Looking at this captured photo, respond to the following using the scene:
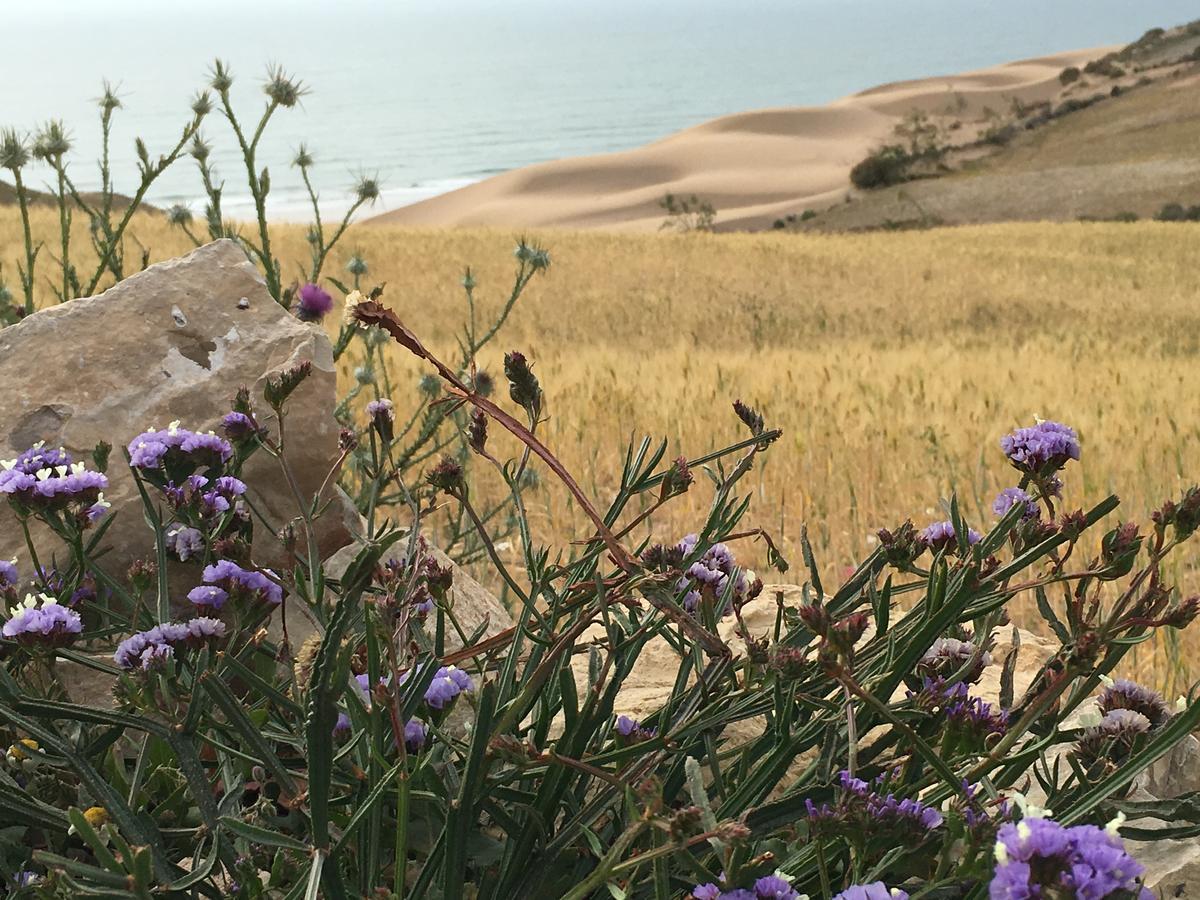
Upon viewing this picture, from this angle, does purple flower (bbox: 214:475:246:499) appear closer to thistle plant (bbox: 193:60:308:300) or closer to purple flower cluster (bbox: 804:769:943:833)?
purple flower cluster (bbox: 804:769:943:833)

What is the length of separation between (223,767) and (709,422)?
3749 mm

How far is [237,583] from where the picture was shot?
4.53ft

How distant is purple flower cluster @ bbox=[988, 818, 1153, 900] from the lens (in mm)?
720

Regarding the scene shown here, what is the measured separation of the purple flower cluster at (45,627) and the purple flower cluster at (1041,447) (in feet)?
3.68

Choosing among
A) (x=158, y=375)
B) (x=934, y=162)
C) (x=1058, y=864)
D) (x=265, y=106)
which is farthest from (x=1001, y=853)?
(x=934, y=162)

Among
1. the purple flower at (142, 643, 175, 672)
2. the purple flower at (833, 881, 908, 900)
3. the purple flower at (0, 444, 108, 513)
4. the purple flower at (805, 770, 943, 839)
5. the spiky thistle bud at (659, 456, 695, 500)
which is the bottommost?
the purple flower at (805, 770, 943, 839)

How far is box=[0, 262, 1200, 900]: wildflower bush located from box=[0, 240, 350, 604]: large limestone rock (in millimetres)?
559

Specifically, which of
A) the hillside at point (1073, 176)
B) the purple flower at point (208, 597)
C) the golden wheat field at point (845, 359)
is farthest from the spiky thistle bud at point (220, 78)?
the hillside at point (1073, 176)

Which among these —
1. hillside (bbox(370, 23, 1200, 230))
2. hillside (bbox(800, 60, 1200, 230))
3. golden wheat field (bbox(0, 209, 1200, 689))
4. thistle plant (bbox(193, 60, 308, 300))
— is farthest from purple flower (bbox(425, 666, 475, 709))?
hillside (bbox(370, 23, 1200, 230))

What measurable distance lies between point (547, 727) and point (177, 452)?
0.61m

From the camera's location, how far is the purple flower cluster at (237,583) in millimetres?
1371

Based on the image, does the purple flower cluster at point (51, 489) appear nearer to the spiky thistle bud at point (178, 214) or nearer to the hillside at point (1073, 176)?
the spiky thistle bud at point (178, 214)

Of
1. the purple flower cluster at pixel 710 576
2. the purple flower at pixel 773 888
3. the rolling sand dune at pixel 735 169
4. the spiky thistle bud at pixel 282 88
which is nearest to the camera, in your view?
the purple flower at pixel 773 888

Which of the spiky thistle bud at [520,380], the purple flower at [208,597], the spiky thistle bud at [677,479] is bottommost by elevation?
the purple flower at [208,597]
